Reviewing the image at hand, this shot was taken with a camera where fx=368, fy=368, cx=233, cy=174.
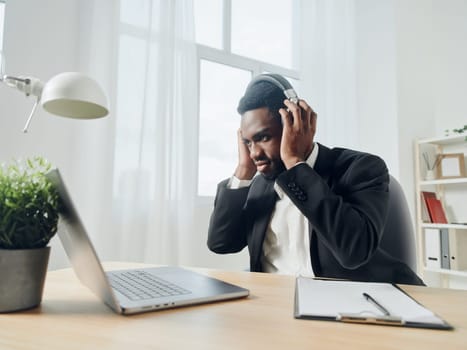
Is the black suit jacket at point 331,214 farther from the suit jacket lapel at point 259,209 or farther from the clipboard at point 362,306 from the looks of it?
the clipboard at point 362,306

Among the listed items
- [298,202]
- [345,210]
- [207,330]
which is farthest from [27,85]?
[345,210]

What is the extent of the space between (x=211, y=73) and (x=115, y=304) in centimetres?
212

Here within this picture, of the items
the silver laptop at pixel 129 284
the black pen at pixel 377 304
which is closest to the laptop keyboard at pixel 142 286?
the silver laptop at pixel 129 284

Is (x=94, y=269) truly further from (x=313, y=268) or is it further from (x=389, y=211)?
(x=389, y=211)

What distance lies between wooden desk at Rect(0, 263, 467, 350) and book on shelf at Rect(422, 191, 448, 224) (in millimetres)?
2320

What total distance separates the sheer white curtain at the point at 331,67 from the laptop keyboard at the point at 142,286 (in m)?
2.32

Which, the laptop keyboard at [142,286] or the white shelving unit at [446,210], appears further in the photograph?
the white shelving unit at [446,210]

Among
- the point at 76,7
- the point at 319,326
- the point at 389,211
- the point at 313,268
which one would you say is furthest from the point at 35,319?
the point at 76,7

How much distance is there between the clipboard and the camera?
52cm

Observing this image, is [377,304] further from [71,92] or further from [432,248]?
[432,248]

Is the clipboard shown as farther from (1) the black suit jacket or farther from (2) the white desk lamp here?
(2) the white desk lamp

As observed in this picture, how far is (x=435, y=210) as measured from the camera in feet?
8.93

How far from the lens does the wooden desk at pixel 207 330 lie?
1.45 feet

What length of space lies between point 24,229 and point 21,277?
0.24 ft
